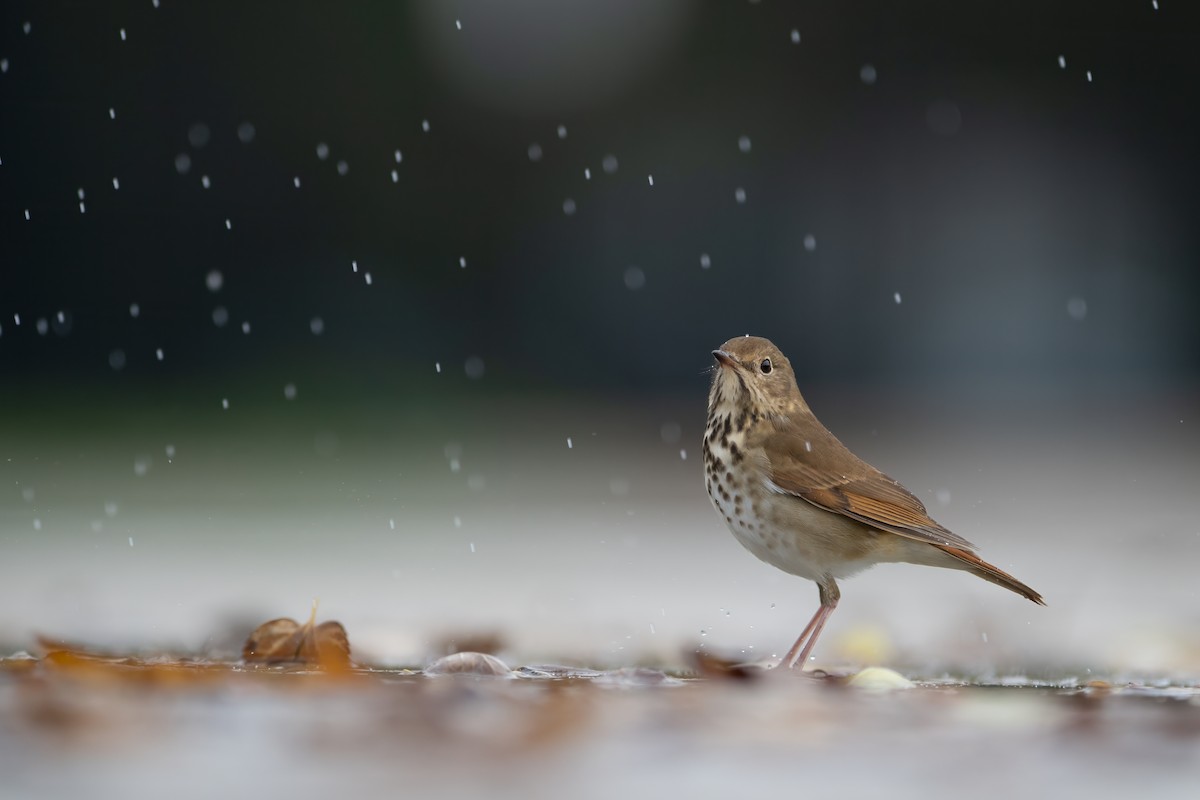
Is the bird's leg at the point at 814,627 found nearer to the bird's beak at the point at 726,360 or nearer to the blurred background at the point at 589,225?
the bird's beak at the point at 726,360

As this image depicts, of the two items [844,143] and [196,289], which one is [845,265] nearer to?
[844,143]

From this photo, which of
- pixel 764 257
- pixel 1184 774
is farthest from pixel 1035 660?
pixel 764 257

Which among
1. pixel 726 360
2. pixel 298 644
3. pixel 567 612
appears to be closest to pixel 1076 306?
pixel 726 360

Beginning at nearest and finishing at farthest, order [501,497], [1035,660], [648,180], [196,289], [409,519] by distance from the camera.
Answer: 1. [1035,660]
2. [409,519]
3. [501,497]
4. [196,289]
5. [648,180]

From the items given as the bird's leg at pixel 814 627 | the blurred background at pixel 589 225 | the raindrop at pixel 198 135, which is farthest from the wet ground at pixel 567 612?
the raindrop at pixel 198 135

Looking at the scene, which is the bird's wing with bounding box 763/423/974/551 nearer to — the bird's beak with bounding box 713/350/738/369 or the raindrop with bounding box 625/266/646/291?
the bird's beak with bounding box 713/350/738/369
